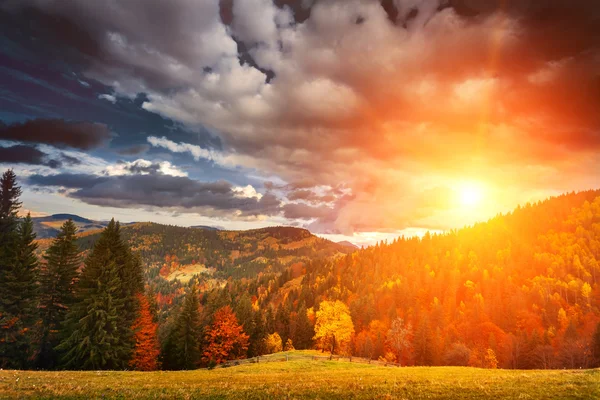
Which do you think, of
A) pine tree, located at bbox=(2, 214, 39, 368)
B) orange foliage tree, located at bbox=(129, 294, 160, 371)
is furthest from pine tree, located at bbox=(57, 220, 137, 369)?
orange foliage tree, located at bbox=(129, 294, 160, 371)

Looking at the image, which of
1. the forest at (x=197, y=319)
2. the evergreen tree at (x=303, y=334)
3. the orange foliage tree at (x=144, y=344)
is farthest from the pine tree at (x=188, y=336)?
the evergreen tree at (x=303, y=334)

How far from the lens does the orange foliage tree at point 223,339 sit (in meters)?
73.3

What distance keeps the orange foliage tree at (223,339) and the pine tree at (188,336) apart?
5344 millimetres

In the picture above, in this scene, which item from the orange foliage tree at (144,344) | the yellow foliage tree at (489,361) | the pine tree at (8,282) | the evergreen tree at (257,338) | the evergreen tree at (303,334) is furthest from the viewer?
the yellow foliage tree at (489,361)

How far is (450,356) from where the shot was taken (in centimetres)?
10200

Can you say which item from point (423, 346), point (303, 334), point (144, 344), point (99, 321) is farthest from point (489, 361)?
point (99, 321)

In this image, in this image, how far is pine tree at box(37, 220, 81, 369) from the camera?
45562 mm

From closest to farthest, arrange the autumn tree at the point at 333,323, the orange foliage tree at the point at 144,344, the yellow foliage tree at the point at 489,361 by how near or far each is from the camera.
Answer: the orange foliage tree at the point at 144,344
the autumn tree at the point at 333,323
the yellow foliage tree at the point at 489,361

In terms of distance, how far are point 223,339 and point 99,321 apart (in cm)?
3784

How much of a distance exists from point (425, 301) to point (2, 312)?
615ft

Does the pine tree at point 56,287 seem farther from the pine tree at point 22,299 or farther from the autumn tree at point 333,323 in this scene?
the autumn tree at point 333,323

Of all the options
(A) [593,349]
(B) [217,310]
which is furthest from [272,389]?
(A) [593,349]

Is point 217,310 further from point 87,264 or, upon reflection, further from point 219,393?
point 219,393

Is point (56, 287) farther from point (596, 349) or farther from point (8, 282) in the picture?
point (596, 349)
